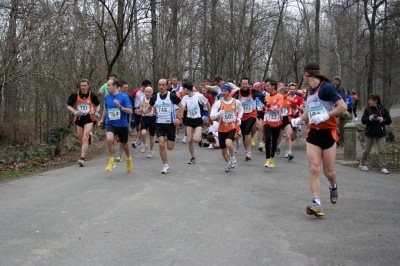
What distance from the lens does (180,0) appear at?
26.4m

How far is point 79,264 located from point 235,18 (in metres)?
24.7

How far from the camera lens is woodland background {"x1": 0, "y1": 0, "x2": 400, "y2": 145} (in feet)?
48.3

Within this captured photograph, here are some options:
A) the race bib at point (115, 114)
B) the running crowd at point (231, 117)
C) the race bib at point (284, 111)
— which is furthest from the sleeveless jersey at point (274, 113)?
the race bib at point (115, 114)

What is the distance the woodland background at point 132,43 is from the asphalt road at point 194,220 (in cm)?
396

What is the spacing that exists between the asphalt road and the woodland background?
156 inches

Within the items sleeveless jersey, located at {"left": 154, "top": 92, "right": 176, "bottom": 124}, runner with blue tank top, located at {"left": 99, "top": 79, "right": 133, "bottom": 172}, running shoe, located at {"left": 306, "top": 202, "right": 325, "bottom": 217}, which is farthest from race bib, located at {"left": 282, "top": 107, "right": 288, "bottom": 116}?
running shoe, located at {"left": 306, "top": 202, "right": 325, "bottom": 217}

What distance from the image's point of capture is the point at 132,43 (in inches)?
933

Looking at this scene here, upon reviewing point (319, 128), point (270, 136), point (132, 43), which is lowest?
point (270, 136)

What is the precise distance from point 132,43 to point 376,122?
48.3ft

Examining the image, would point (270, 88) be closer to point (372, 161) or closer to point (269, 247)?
point (372, 161)

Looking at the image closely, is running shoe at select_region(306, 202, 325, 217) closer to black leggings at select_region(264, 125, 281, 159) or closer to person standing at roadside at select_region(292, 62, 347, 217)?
person standing at roadside at select_region(292, 62, 347, 217)

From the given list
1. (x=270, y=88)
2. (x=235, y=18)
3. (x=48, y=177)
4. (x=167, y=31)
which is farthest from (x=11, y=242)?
(x=235, y=18)

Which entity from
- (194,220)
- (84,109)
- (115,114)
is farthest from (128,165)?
(194,220)

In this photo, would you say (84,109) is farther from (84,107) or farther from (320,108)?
(320,108)
